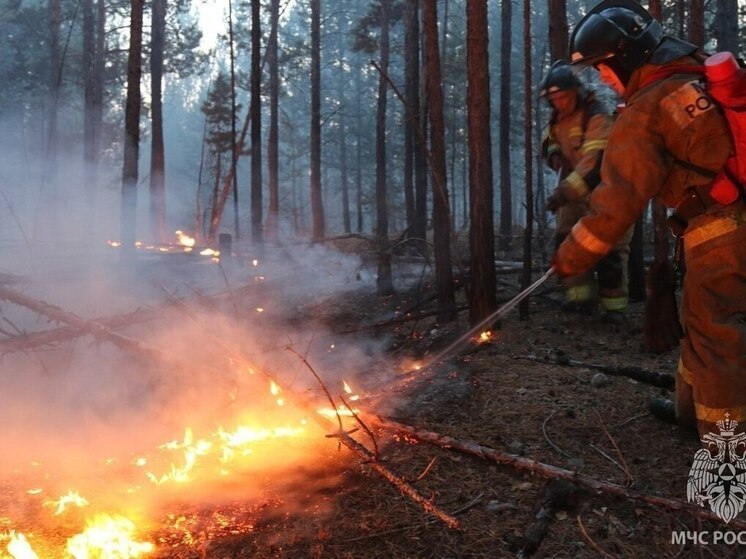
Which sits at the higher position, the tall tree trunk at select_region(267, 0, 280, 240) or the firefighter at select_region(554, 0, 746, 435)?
the tall tree trunk at select_region(267, 0, 280, 240)

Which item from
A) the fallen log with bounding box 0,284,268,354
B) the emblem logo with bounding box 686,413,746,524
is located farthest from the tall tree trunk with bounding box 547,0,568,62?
the fallen log with bounding box 0,284,268,354

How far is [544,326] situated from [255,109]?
11.1m

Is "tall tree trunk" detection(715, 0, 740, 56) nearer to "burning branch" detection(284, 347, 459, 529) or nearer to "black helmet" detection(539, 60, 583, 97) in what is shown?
"black helmet" detection(539, 60, 583, 97)

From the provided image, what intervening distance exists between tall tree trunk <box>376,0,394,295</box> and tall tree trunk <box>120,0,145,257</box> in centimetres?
527

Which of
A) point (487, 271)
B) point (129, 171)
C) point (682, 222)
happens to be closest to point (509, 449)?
point (682, 222)

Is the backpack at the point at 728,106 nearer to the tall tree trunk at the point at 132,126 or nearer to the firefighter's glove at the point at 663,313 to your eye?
the firefighter's glove at the point at 663,313

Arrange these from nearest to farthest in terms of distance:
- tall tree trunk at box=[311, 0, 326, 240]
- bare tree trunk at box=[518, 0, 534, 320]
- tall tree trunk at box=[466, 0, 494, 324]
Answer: tall tree trunk at box=[466, 0, 494, 324], bare tree trunk at box=[518, 0, 534, 320], tall tree trunk at box=[311, 0, 326, 240]

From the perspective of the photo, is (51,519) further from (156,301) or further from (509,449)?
(156,301)

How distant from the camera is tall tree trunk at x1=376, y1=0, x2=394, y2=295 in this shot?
32.8ft

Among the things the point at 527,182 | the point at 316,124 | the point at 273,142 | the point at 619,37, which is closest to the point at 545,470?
the point at 619,37

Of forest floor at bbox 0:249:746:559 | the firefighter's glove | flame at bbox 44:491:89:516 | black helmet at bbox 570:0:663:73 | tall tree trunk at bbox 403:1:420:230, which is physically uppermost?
tall tree trunk at bbox 403:1:420:230

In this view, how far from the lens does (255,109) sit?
14.9 meters

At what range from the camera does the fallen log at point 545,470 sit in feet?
8.53

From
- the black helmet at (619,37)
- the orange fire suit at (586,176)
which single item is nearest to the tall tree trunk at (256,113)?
the orange fire suit at (586,176)
